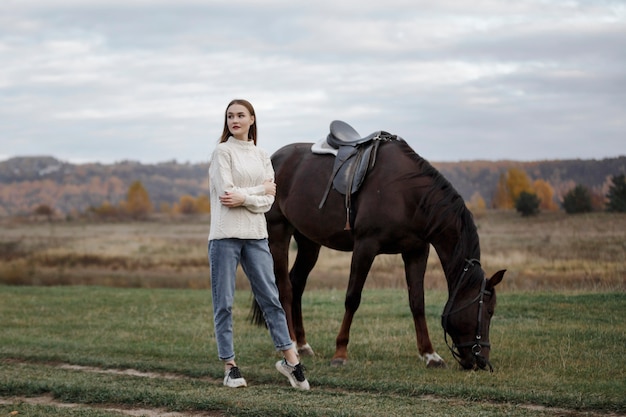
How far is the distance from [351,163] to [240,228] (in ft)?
7.59

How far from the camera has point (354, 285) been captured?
805 centimetres

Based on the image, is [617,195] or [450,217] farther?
[617,195]

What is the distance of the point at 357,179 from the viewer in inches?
321

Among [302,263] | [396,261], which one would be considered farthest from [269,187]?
[396,261]

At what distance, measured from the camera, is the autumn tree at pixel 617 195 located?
26.8 meters

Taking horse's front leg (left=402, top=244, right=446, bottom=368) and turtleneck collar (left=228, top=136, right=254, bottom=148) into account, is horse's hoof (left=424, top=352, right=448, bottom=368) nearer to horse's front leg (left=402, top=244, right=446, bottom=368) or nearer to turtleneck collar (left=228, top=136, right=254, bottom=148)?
horse's front leg (left=402, top=244, right=446, bottom=368)

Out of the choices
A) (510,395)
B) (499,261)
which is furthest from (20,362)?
(499,261)

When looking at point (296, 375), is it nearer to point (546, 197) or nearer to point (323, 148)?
point (323, 148)

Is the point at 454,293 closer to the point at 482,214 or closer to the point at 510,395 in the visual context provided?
the point at 510,395

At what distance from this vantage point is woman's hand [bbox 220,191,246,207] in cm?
627

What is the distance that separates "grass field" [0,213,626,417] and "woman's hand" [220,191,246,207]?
1.53m

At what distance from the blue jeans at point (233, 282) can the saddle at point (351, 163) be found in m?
1.83

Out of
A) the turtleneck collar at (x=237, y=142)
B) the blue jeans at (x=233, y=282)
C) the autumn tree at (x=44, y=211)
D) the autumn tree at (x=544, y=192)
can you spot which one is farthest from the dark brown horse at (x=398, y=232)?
the autumn tree at (x=44, y=211)

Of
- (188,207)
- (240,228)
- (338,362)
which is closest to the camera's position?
(240,228)
